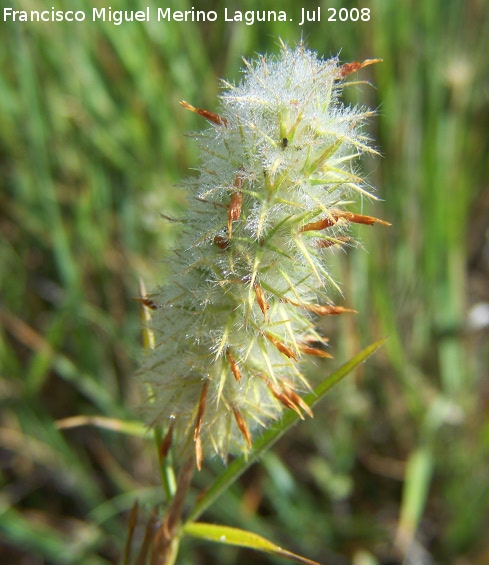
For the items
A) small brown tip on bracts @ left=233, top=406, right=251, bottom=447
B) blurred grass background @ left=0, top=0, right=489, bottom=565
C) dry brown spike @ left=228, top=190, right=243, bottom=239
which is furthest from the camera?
blurred grass background @ left=0, top=0, right=489, bottom=565

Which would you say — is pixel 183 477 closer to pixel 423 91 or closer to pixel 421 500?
pixel 421 500

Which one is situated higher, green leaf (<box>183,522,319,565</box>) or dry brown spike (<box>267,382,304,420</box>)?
dry brown spike (<box>267,382,304,420</box>)

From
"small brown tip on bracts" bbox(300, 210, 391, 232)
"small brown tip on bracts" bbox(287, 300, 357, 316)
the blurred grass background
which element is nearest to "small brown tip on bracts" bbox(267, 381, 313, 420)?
"small brown tip on bracts" bbox(287, 300, 357, 316)

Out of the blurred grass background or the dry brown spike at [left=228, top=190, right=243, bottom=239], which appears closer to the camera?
the dry brown spike at [left=228, top=190, right=243, bottom=239]

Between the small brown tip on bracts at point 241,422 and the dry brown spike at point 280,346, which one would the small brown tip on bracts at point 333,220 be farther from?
the small brown tip on bracts at point 241,422

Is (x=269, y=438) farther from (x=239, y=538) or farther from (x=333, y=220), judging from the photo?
(x=333, y=220)

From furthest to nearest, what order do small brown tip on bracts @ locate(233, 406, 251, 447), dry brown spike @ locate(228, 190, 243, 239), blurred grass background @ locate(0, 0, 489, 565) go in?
blurred grass background @ locate(0, 0, 489, 565)
small brown tip on bracts @ locate(233, 406, 251, 447)
dry brown spike @ locate(228, 190, 243, 239)

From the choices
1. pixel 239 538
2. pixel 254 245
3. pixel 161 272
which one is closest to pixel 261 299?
pixel 254 245

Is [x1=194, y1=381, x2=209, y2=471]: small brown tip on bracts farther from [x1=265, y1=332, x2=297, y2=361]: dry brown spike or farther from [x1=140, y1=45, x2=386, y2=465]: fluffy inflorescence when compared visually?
[x1=265, y1=332, x2=297, y2=361]: dry brown spike
